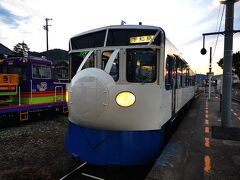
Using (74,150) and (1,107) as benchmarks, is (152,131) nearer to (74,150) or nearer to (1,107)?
(74,150)

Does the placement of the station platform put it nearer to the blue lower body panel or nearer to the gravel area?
the blue lower body panel

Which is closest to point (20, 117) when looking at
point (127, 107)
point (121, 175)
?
point (121, 175)

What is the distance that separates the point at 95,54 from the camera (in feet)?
14.7

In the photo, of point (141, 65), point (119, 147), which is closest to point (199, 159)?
point (119, 147)

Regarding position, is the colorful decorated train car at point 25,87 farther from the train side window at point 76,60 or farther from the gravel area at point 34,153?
the train side window at point 76,60

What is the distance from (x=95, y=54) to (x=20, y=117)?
21.9 feet

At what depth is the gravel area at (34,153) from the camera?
15.6 feet

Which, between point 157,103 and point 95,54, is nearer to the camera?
point 157,103

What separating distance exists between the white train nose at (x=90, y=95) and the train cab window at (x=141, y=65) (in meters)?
0.47

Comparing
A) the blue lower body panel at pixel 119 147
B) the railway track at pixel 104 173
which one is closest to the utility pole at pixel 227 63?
the railway track at pixel 104 173

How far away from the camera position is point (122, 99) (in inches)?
155

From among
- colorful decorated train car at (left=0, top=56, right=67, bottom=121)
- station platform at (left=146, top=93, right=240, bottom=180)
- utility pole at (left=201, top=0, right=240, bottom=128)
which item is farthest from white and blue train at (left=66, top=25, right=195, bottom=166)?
colorful decorated train car at (left=0, top=56, right=67, bottom=121)

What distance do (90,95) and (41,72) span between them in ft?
24.6

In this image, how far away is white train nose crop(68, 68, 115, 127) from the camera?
3.88 m
